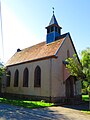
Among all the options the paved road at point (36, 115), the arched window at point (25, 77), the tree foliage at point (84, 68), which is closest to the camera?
the paved road at point (36, 115)

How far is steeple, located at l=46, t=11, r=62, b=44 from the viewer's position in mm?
26622

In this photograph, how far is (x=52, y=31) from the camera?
88.6 ft

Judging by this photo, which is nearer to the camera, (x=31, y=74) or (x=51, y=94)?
(x=51, y=94)

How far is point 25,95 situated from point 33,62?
203 inches

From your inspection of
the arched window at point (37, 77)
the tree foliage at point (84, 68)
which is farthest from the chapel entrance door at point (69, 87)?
the tree foliage at point (84, 68)

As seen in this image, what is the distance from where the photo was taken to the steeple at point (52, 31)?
2662 centimetres

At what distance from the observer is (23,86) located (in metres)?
27.5

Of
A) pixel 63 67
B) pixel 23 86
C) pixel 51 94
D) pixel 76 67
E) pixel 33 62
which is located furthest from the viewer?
pixel 23 86

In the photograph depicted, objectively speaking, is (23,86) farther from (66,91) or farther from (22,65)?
(66,91)

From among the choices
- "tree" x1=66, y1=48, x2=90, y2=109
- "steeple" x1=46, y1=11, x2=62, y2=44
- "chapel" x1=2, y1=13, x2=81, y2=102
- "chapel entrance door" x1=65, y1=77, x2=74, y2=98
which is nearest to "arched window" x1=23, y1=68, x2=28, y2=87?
"chapel" x1=2, y1=13, x2=81, y2=102

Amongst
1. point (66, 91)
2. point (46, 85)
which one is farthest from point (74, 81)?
point (46, 85)

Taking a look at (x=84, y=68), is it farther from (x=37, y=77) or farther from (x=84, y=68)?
(x=37, y=77)

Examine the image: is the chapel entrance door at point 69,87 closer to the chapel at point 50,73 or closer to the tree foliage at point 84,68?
the chapel at point 50,73

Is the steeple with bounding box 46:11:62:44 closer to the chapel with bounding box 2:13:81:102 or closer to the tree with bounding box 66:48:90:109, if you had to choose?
the chapel with bounding box 2:13:81:102
